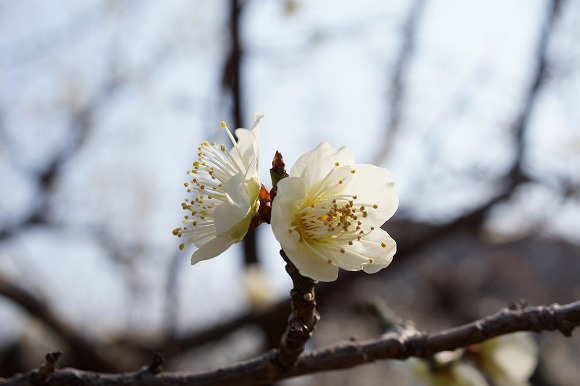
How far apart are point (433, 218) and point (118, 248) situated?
7.37ft

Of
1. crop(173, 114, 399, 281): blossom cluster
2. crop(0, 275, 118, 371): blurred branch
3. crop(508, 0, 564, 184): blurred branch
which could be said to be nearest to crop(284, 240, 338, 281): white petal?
crop(173, 114, 399, 281): blossom cluster

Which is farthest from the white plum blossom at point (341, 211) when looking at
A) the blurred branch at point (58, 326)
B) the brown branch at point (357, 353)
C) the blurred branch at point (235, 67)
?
the blurred branch at point (58, 326)

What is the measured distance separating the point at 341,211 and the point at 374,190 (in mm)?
61

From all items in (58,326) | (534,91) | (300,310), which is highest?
(300,310)

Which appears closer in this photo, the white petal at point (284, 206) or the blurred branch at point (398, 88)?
the white petal at point (284, 206)

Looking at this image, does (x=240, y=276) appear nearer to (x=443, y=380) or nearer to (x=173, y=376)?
(x=443, y=380)

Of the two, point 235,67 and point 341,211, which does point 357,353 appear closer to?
point 341,211

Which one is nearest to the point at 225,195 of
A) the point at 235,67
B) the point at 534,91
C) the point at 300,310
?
the point at 300,310

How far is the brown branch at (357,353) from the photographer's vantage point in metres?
0.78

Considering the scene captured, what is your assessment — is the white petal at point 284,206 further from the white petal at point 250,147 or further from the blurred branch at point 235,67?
the blurred branch at point 235,67

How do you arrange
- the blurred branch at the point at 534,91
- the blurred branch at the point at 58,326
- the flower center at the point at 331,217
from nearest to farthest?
the flower center at the point at 331,217
the blurred branch at the point at 58,326
the blurred branch at the point at 534,91

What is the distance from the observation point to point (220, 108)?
3.04 metres

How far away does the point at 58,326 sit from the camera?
9.12 ft

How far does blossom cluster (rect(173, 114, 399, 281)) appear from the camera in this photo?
76cm
